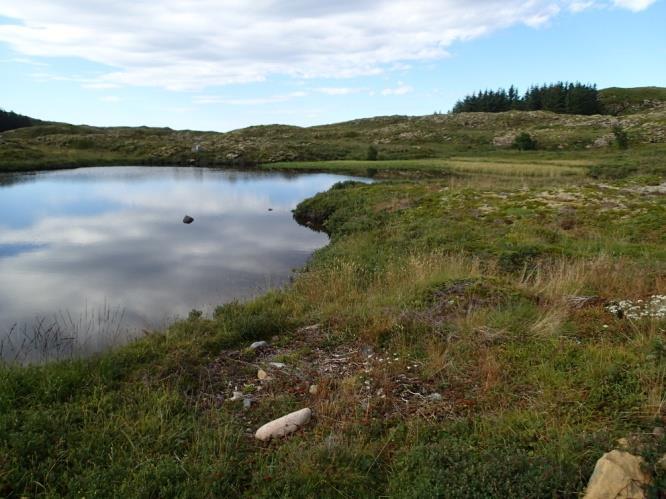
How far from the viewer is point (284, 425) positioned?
6059 mm

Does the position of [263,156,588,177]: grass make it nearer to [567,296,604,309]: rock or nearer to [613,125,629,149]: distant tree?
[613,125,629,149]: distant tree

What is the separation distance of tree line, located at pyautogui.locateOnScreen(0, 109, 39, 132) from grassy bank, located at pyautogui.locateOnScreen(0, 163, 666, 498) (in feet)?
465

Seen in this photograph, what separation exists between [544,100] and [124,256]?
138 metres

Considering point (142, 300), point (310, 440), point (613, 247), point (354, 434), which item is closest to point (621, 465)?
point (354, 434)

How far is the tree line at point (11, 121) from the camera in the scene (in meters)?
121

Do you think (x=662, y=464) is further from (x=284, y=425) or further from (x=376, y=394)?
(x=284, y=425)

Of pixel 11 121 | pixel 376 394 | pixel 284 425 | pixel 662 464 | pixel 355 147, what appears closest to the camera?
pixel 662 464

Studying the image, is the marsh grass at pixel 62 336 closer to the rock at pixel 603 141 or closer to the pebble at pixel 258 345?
the pebble at pixel 258 345

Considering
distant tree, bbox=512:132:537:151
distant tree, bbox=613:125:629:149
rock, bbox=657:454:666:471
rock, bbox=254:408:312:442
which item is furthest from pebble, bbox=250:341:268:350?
distant tree, bbox=512:132:537:151

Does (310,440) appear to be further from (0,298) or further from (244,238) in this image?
(244,238)

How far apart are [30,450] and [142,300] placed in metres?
9.88

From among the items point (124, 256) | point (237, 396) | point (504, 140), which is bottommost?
point (124, 256)

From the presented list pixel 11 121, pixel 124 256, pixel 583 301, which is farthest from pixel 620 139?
pixel 11 121

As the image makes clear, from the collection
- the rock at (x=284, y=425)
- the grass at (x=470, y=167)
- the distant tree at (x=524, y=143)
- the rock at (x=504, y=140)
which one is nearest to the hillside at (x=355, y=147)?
the rock at (x=504, y=140)
